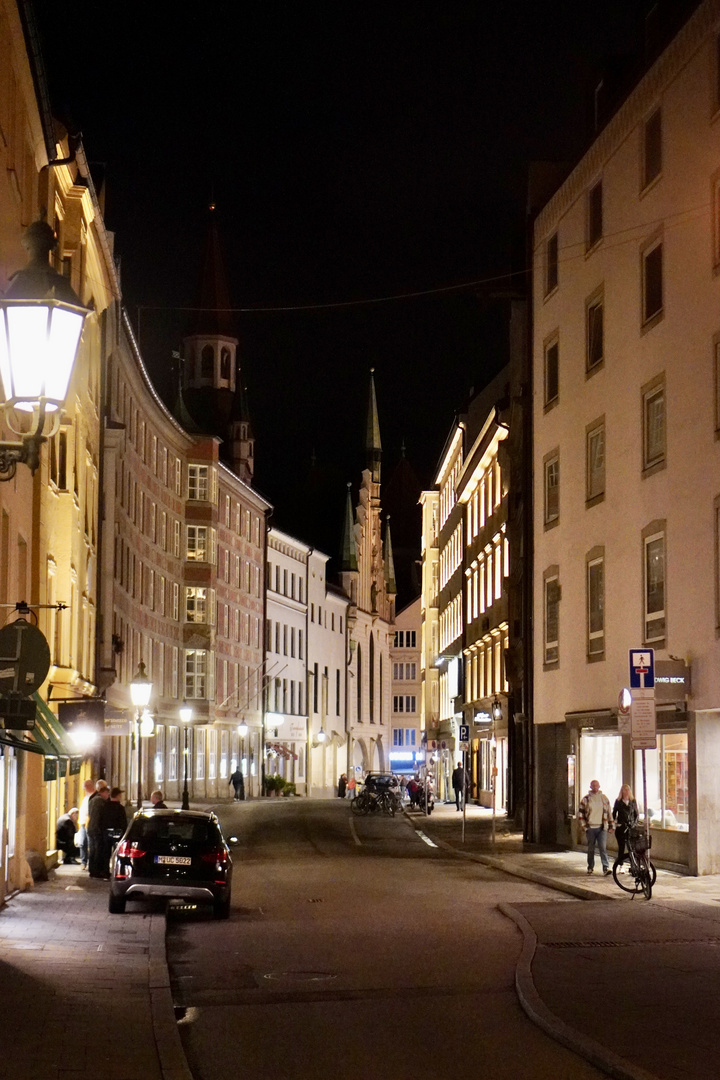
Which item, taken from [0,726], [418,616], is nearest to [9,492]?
[0,726]

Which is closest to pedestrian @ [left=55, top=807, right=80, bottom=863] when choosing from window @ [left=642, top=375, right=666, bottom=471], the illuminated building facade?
the illuminated building facade

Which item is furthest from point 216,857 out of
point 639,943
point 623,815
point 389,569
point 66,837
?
point 389,569

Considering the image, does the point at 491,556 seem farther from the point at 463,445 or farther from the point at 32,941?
the point at 32,941

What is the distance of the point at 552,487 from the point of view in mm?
37906

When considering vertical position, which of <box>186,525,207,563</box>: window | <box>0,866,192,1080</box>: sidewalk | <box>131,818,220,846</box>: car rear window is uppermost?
<box>186,525,207,563</box>: window

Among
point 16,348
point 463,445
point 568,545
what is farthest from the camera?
point 463,445

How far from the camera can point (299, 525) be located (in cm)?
12394

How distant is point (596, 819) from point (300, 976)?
12982 millimetres

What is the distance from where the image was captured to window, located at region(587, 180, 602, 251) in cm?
3388

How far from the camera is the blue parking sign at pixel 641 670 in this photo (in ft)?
71.2

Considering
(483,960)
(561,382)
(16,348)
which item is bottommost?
(483,960)

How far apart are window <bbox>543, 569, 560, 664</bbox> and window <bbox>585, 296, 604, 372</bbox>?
5.25 meters

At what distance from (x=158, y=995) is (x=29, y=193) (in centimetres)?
1563

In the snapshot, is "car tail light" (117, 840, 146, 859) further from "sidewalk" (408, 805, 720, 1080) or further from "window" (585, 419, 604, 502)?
"window" (585, 419, 604, 502)
